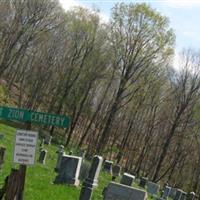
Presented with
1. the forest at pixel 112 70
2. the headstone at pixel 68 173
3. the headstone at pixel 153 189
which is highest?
the forest at pixel 112 70

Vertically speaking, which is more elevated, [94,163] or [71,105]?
[71,105]

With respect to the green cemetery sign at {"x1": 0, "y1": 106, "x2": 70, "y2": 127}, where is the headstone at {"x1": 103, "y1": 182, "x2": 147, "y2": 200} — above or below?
below

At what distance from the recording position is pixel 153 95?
4959 centimetres

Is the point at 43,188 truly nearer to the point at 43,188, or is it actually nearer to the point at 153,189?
the point at 43,188

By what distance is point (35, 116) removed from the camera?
9125 mm

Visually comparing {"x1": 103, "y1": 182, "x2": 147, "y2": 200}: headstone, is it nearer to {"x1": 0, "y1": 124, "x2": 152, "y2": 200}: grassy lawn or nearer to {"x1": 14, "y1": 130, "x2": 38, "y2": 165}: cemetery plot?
{"x1": 0, "y1": 124, "x2": 152, "y2": 200}: grassy lawn

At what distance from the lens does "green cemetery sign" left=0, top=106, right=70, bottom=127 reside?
8898mm

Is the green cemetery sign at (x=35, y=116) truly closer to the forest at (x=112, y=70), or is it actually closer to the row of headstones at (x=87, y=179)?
the row of headstones at (x=87, y=179)

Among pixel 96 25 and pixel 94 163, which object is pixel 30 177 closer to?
pixel 94 163

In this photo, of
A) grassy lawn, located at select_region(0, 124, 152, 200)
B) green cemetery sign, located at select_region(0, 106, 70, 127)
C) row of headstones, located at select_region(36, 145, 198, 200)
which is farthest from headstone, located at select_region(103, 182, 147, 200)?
green cemetery sign, located at select_region(0, 106, 70, 127)

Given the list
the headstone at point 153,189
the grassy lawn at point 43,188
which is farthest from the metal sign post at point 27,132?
the headstone at point 153,189

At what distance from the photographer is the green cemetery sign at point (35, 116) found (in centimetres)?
890

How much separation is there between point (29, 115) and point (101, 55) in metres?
39.7

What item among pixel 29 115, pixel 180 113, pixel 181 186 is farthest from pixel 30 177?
pixel 181 186
